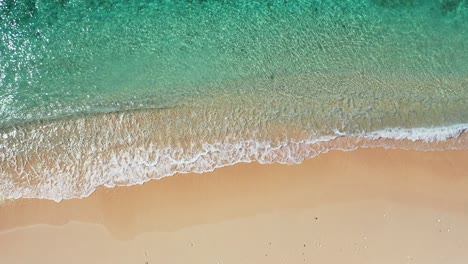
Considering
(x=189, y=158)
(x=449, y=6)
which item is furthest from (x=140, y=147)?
(x=449, y=6)

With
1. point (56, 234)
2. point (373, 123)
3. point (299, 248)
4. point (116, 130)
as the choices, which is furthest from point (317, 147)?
point (56, 234)

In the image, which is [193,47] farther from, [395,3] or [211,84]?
[395,3]

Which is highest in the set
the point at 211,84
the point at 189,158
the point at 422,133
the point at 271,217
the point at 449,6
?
the point at 449,6

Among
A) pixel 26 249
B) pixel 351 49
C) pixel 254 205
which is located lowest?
pixel 26 249

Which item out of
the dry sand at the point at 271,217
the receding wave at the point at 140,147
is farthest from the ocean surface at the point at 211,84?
the dry sand at the point at 271,217

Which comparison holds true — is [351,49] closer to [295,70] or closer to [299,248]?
[295,70]

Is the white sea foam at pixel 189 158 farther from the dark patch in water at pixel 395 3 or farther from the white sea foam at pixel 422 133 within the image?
the dark patch in water at pixel 395 3
